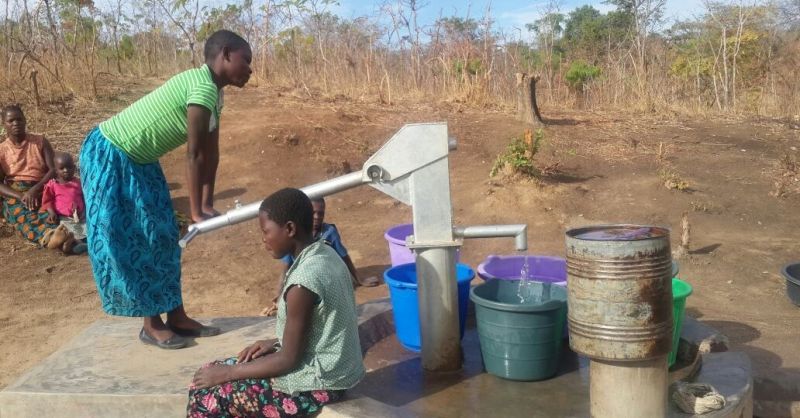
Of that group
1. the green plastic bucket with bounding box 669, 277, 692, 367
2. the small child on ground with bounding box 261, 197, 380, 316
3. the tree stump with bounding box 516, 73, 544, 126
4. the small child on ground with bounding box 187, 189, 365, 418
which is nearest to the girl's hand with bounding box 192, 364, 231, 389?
the small child on ground with bounding box 187, 189, 365, 418

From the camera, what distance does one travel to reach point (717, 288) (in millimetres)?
5133

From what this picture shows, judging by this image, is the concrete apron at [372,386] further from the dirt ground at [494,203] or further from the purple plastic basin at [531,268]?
the dirt ground at [494,203]

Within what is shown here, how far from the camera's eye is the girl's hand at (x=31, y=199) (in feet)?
20.9

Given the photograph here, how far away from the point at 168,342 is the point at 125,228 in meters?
0.58

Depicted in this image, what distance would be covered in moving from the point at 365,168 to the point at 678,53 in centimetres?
1306

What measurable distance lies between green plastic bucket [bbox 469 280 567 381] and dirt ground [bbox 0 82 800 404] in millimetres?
1517

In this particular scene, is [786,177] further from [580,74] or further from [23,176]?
[23,176]

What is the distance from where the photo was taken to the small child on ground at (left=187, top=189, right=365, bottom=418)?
2.35 meters

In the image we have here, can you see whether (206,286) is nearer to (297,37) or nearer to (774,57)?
(297,37)

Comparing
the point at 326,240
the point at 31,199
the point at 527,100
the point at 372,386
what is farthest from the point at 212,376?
the point at 527,100

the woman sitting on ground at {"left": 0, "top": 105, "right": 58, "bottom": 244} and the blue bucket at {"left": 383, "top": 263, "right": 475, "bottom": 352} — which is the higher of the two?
the woman sitting on ground at {"left": 0, "top": 105, "right": 58, "bottom": 244}

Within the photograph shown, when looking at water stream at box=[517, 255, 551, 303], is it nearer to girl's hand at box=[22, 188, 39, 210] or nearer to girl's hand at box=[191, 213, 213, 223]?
girl's hand at box=[191, 213, 213, 223]

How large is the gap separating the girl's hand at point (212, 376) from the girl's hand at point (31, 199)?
4666 mm

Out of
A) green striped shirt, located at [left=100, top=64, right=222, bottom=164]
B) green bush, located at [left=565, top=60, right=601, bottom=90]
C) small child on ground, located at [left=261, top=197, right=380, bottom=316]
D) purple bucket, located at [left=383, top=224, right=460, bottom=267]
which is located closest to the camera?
green striped shirt, located at [left=100, top=64, right=222, bottom=164]
